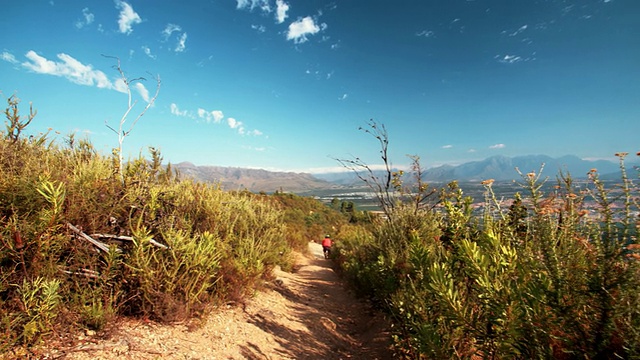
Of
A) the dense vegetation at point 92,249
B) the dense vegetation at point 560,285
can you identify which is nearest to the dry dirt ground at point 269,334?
the dense vegetation at point 92,249

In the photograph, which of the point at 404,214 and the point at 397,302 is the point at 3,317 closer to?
the point at 397,302

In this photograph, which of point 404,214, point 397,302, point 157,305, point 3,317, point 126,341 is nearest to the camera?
point 3,317

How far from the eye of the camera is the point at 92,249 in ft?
10.8

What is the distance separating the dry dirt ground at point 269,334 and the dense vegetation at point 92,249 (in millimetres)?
247

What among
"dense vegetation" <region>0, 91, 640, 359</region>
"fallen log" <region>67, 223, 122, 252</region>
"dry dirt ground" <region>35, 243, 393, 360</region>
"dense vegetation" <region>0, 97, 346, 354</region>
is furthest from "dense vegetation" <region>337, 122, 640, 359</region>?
"fallen log" <region>67, 223, 122, 252</region>

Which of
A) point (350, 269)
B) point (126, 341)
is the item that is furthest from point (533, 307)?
point (350, 269)

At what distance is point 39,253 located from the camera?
2797 mm

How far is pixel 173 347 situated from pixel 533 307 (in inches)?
148

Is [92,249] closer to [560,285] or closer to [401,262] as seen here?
[560,285]

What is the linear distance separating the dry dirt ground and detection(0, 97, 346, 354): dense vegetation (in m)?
0.25

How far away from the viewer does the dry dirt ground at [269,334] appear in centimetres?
308

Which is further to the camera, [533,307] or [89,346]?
[89,346]

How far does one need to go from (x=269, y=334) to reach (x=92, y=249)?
9.77ft

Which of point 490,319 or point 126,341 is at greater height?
point 490,319
